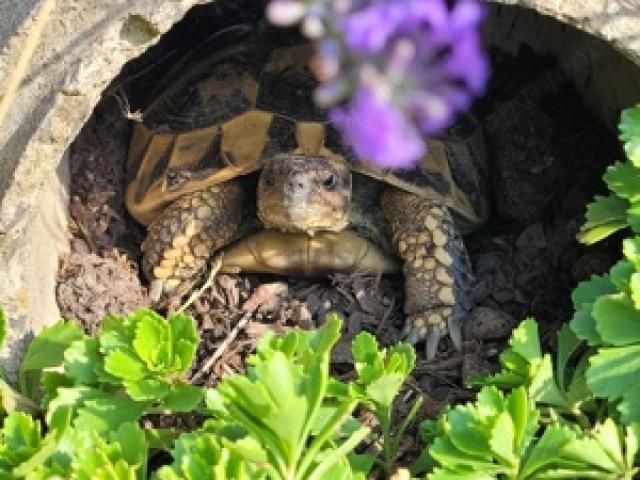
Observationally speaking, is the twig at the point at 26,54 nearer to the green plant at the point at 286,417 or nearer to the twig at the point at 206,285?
the green plant at the point at 286,417

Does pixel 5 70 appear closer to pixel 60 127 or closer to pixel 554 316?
pixel 60 127

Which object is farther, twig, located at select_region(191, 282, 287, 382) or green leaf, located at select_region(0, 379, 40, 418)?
twig, located at select_region(191, 282, 287, 382)

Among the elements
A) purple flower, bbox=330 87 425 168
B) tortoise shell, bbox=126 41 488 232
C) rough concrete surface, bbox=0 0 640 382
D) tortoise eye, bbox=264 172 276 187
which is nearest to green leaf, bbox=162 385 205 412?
rough concrete surface, bbox=0 0 640 382

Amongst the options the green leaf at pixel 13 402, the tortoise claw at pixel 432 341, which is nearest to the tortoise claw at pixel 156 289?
the tortoise claw at pixel 432 341

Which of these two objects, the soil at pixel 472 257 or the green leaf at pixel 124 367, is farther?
the soil at pixel 472 257

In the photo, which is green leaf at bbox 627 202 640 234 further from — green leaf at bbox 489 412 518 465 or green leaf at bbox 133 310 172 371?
green leaf at bbox 133 310 172 371

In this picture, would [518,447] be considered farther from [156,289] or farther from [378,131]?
[156,289]

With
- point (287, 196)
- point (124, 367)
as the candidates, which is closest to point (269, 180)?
point (287, 196)
